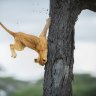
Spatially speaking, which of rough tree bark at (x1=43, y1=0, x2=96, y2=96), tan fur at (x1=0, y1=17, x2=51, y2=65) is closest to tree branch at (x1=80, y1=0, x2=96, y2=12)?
rough tree bark at (x1=43, y1=0, x2=96, y2=96)

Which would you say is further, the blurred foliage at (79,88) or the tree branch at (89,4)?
the blurred foliage at (79,88)

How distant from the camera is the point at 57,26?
9.01 m

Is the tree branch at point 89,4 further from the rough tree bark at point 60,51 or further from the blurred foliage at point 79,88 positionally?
the blurred foliage at point 79,88

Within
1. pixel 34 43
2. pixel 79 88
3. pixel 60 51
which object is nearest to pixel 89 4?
pixel 60 51

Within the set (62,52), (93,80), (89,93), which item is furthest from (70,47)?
(93,80)

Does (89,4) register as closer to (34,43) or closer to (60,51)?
(60,51)

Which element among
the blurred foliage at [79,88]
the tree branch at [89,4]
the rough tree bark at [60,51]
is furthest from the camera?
the blurred foliage at [79,88]

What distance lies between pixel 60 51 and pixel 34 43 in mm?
401

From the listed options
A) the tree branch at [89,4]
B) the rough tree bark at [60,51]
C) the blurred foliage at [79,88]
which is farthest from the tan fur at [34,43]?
the blurred foliage at [79,88]

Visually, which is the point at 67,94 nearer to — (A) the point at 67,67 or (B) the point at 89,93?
(A) the point at 67,67

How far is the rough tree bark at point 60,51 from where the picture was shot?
8.95 meters

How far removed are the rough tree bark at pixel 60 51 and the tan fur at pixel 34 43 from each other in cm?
8

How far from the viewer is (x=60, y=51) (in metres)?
8.94

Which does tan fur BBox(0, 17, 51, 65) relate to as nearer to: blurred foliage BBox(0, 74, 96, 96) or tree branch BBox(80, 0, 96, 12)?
tree branch BBox(80, 0, 96, 12)
